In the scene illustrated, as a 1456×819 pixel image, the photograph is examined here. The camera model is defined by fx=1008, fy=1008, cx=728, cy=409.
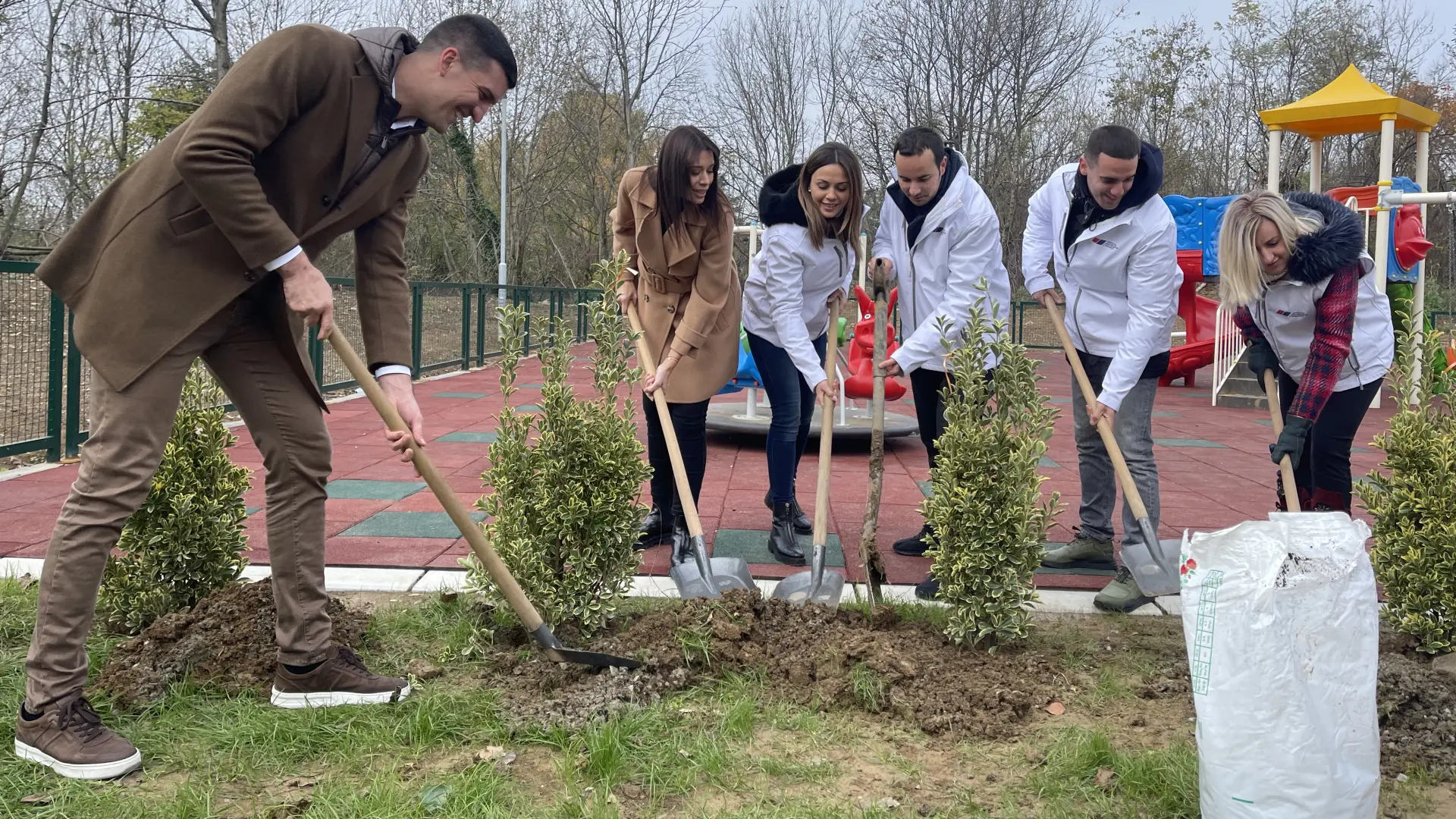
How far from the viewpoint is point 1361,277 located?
3316 millimetres

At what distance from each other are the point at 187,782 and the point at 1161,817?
2118mm

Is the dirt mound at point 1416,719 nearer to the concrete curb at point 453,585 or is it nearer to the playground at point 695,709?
the playground at point 695,709

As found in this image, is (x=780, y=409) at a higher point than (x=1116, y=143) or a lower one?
lower

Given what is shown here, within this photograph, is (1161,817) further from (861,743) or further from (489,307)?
(489,307)

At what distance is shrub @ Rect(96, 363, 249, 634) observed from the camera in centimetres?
297

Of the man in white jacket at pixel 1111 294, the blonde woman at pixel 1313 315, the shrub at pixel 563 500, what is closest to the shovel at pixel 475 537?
the shrub at pixel 563 500

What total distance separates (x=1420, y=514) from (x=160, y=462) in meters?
3.51

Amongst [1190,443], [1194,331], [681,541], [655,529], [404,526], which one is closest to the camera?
[681,541]

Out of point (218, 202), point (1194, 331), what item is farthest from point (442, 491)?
point (1194, 331)

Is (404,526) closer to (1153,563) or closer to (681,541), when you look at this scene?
(681,541)

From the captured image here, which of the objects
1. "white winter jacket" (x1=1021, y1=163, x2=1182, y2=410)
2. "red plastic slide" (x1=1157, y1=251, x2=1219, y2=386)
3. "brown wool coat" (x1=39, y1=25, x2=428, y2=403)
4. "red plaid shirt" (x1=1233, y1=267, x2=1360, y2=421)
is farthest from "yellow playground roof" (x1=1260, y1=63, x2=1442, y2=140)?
"brown wool coat" (x1=39, y1=25, x2=428, y2=403)

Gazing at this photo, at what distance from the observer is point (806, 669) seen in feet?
9.30

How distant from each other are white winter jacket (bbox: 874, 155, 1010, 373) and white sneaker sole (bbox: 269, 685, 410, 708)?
2.15m

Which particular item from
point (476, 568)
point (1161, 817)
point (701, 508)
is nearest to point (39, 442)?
point (701, 508)
